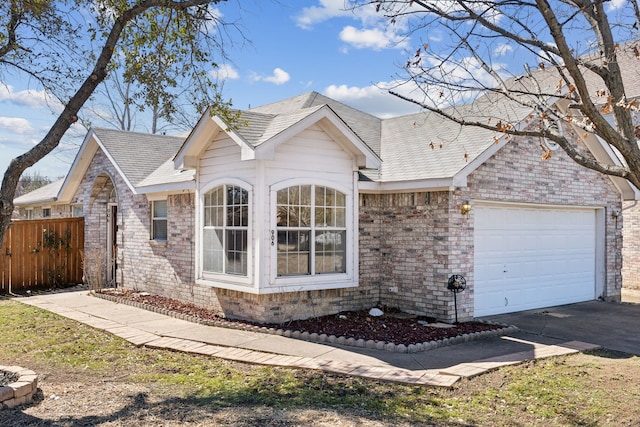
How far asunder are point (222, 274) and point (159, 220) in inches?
163

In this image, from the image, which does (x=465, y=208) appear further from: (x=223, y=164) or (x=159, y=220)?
(x=159, y=220)

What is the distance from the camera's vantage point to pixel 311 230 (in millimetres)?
10188

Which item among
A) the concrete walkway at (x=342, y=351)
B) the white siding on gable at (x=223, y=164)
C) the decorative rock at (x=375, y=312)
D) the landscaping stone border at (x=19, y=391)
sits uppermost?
the white siding on gable at (x=223, y=164)

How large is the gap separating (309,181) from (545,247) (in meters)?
6.12

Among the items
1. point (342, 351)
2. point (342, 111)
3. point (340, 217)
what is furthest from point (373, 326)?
point (342, 111)

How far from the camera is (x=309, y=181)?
10188 millimetres

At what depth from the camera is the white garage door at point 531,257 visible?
11.2 metres

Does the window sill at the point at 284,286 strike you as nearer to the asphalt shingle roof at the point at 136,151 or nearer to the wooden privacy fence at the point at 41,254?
the asphalt shingle roof at the point at 136,151

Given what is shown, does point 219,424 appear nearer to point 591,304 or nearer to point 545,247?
point 545,247

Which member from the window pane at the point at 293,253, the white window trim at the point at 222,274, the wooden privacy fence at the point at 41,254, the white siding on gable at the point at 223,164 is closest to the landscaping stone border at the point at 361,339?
the white window trim at the point at 222,274

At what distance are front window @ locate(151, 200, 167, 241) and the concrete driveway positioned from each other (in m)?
7.99

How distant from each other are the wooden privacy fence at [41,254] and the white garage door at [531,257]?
11.9 metres

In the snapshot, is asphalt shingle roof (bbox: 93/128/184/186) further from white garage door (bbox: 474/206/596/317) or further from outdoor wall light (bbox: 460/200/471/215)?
white garage door (bbox: 474/206/596/317)

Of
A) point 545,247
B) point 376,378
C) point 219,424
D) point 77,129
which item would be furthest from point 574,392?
point 77,129
